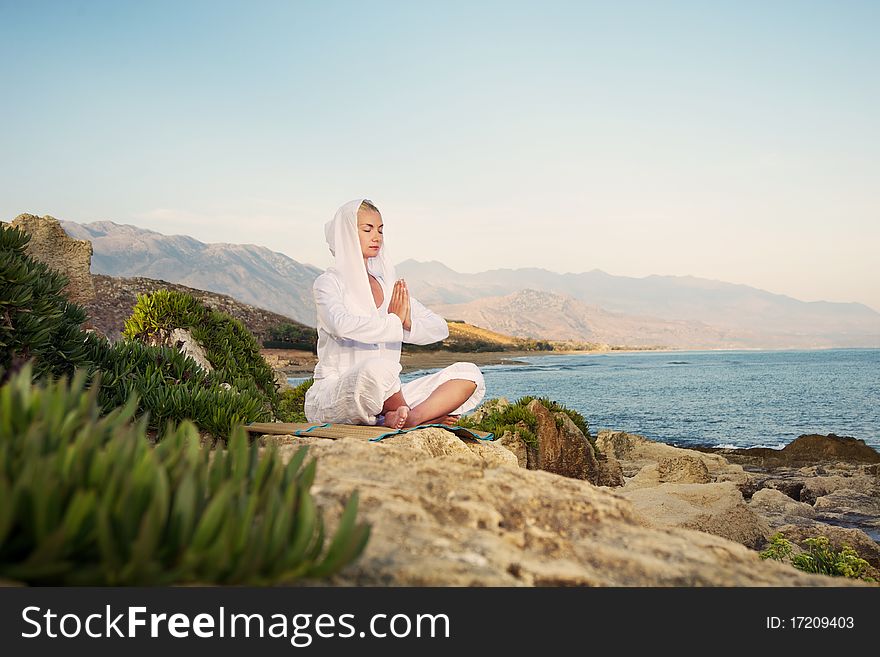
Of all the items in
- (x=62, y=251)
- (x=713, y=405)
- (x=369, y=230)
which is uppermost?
(x=369, y=230)

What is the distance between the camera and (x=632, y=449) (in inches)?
680

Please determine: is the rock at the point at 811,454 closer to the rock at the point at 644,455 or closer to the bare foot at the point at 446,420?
the rock at the point at 644,455

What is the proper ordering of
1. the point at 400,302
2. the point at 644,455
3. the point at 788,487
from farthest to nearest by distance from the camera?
the point at 644,455, the point at 788,487, the point at 400,302

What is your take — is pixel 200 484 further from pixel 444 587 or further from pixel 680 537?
pixel 680 537

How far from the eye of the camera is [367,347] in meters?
5.95

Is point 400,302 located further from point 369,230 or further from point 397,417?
point 397,417

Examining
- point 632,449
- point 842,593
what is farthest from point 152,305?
point 632,449

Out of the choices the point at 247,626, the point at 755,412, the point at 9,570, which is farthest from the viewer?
the point at 755,412

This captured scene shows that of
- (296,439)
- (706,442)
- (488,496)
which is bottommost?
(706,442)

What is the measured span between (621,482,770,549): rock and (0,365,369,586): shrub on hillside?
6.04m

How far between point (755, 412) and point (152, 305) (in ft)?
99.3

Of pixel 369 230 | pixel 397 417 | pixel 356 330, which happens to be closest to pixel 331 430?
pixel 397 417

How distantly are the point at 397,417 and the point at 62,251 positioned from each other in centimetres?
435

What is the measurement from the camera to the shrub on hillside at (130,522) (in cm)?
141
